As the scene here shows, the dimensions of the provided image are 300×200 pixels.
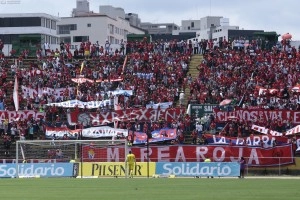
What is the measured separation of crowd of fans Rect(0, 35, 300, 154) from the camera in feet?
232

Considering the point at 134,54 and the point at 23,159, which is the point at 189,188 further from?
the point at 134,54

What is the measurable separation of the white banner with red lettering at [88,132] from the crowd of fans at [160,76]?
0.89 m

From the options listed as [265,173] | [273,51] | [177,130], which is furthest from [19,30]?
[265,173]

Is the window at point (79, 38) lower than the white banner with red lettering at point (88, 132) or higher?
higher

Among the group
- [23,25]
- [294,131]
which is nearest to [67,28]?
[23,25]

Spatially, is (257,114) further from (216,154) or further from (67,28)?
(67,28)

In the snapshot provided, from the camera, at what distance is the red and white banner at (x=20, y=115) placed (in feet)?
238

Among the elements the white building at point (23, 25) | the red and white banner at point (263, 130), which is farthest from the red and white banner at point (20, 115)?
the white building at point (23, 25)

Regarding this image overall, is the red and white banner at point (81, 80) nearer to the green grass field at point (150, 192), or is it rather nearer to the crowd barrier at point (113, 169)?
the crowd barrier at point (113, 169)

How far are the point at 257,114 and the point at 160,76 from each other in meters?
12.0

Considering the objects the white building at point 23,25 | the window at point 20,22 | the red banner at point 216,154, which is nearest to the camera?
the red banner at point 216,154

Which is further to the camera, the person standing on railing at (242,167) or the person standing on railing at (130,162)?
the person standing on railing at (242,167)

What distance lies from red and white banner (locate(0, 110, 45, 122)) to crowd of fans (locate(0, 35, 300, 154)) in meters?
0.83

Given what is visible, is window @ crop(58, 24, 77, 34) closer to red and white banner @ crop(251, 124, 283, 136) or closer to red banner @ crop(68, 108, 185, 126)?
red banner @ crop(68, 108, 185, 126)
